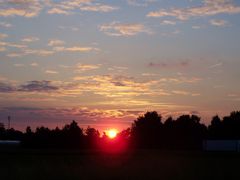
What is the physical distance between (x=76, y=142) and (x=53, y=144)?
787 centimetres

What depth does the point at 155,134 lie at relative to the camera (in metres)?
152

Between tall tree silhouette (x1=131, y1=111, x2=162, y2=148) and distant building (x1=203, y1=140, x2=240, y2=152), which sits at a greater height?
tall tree silhouette (x1=131, y1=111, x2=162, y2=148)

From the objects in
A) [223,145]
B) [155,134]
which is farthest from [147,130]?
[223,145]

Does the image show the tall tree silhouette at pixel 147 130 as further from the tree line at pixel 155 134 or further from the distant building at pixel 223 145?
the distant building at pixel 223 145

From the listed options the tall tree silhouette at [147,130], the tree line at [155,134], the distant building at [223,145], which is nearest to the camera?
the distant building at [223,145]

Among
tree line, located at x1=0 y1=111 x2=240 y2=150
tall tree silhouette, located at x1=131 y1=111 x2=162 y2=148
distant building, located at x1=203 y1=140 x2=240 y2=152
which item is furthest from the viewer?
tall tree silhouette, located at x1=131 y1=111 x2=162 y2=148

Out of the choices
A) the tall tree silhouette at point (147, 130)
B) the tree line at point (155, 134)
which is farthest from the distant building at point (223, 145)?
the tall tree silhouette at point (147, 130)

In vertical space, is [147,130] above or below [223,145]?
above

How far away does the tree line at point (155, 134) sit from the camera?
136625mm

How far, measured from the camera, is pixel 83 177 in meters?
27.9

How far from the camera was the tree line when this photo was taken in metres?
137

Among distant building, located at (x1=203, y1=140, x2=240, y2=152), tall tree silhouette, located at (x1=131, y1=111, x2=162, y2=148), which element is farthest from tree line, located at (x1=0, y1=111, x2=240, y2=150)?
distant building, located at (x1=203, y1=140, x2=240, y2=152)

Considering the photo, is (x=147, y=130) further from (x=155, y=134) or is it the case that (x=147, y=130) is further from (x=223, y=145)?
(x=223, y=145)

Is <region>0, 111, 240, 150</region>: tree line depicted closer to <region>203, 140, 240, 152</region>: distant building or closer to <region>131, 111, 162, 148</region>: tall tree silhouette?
<region>131, 111, 162, 148</region>: tall tree silhouette
